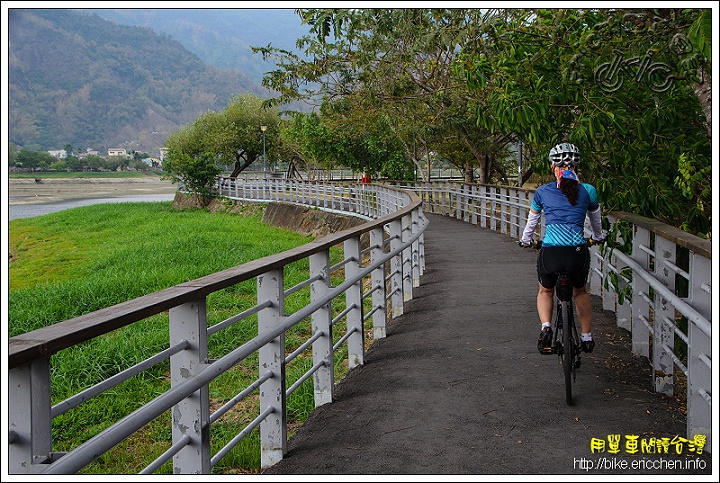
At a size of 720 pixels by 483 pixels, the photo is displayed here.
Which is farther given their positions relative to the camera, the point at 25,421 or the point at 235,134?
the point at 235,134

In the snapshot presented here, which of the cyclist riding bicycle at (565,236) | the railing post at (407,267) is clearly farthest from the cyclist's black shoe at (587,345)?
the railing post at (407,267)

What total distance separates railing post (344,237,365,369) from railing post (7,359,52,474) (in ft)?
14.7

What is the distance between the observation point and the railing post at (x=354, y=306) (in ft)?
22.4

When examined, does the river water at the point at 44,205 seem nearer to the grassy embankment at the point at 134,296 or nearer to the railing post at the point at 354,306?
the grassy embankment at the point at 134,296

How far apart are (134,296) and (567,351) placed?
13175 millimetres

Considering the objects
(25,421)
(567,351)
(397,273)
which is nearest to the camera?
(25,421)

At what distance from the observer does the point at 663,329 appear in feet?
19.0

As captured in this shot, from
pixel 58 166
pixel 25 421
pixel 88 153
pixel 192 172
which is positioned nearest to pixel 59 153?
pixel 58 166

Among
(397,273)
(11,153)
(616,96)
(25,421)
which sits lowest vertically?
(397,273)

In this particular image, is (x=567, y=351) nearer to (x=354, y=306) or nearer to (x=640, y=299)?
(x=640, y=299)

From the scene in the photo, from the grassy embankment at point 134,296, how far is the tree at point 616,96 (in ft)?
11.6

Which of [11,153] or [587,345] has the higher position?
[11,153]

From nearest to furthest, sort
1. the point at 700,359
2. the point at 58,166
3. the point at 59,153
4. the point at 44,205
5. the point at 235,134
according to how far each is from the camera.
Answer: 1. the point at 700,359
2. the point at 58,166
3. the point at 59,153
4. the point at 235,134
5. the point at 44,205

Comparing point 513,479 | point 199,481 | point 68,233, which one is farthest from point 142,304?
point 68,233
